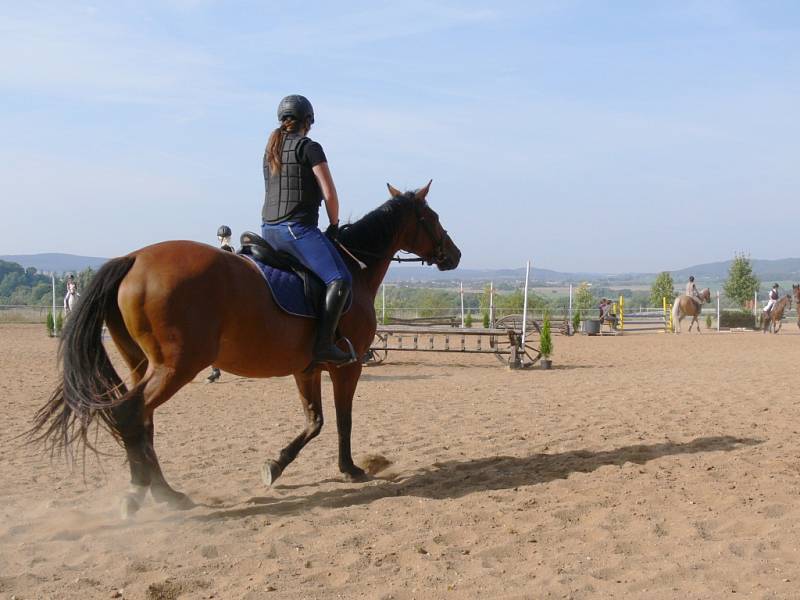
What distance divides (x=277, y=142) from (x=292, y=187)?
0.38 metres

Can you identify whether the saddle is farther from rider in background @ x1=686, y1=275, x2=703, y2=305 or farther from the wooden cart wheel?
rider in background @ x1=686, y1=275, x2=703, y2=305

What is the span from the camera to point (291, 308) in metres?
6.12

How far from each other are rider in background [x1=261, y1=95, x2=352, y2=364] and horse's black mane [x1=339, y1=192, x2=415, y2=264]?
74 centimetres

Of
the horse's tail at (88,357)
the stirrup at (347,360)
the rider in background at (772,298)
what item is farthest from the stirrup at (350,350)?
the rider in background at (772,298)

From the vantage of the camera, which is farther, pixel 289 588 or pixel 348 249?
pixel 348 249

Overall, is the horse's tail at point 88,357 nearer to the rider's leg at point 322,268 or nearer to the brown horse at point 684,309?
the rider's leg at point 322,268

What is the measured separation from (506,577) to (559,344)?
2296cm

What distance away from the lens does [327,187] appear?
6195 millimetres

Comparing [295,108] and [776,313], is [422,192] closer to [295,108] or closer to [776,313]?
[295,108]

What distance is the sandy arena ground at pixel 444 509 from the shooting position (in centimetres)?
431

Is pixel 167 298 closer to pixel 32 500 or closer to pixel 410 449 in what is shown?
pixel 32 500

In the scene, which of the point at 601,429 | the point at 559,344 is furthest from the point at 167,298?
the point at 559,344

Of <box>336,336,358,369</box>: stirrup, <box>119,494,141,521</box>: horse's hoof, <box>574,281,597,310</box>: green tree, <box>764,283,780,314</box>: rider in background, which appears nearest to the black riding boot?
<box>336,336,358,369</box>: stirrup

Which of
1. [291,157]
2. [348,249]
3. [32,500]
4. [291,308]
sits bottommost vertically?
[32,500]
